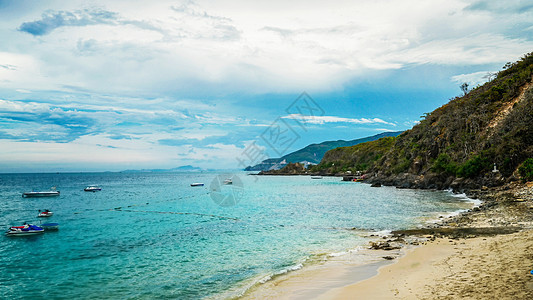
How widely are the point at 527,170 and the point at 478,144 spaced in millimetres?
19018

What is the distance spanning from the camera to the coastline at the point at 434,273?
9.88 meters

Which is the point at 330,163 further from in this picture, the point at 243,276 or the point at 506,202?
the point at 243,276

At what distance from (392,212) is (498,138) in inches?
1218

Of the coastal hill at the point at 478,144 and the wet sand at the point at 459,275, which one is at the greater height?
the coastal hill at the point at 478,144

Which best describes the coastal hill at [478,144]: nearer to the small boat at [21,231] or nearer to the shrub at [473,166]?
the shrub at [473,166]

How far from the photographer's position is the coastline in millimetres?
9875

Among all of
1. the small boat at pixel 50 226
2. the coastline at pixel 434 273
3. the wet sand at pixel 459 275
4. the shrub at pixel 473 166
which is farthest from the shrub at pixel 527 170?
the small boat at pixel 50 226

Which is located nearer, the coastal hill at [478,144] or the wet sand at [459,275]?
the wet sand at [459,275]

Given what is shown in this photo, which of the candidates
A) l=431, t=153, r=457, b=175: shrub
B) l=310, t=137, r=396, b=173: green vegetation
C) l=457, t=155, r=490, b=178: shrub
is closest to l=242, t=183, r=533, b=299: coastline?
l=457, t=155, r=490, b=178: shrub

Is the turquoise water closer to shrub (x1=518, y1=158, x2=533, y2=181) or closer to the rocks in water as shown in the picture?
the rocks in water

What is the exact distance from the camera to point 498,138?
50.7m

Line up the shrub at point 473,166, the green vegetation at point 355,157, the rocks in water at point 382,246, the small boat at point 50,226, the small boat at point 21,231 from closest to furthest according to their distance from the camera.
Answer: the rocks in water at point 382,246
the small boat at point 21,231
the small boat at point 50,226
the shrub at point 473,166
the green vegetation at point 355,157

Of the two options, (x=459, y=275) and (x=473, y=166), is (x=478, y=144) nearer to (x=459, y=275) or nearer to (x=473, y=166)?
(x=473, y=166)

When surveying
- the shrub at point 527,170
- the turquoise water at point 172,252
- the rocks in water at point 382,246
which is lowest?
the turquoise water at point 172,252
